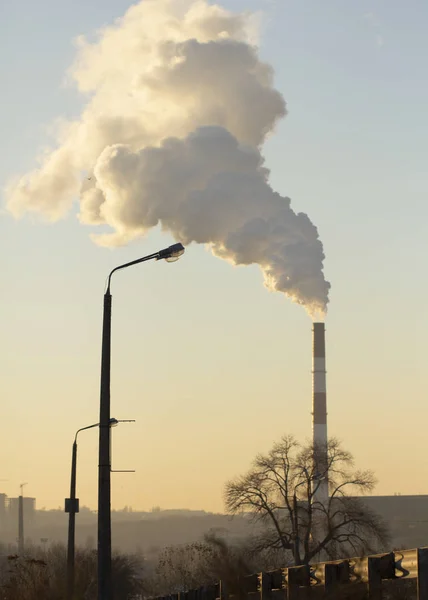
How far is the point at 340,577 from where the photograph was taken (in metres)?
13.7

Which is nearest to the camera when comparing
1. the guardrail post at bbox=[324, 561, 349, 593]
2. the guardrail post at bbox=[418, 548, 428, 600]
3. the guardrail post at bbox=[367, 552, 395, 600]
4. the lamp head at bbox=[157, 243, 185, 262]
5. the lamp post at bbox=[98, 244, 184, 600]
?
the guardrail post at bbox=[418, 548, 428, 600]

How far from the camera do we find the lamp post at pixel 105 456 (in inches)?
637

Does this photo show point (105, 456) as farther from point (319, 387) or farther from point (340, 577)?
point (319, 387)

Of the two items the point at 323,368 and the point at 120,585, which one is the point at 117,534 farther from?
the point at 120,585

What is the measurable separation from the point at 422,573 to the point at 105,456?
6.63 meters

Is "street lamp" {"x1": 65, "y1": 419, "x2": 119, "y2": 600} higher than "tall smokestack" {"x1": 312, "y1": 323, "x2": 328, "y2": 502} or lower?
lower

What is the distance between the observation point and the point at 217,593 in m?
20.6

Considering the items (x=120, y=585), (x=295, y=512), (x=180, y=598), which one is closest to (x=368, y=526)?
(x=295, y=512)

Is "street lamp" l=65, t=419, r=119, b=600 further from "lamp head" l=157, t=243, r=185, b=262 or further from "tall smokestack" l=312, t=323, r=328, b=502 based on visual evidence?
"tall smokestack" l=312, t=323, r=328, b=502

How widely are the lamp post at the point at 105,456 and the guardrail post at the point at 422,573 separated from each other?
608cm

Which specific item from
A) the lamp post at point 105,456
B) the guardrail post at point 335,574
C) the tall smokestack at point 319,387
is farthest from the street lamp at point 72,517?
the tall smokestack at point 319,387

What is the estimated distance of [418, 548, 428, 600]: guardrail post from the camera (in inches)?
435

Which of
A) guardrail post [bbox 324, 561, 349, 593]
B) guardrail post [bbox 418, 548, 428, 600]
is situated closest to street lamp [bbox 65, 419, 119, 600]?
guardrail post [bbox 324, 561, 349, 593]

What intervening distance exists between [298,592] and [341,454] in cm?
5437
